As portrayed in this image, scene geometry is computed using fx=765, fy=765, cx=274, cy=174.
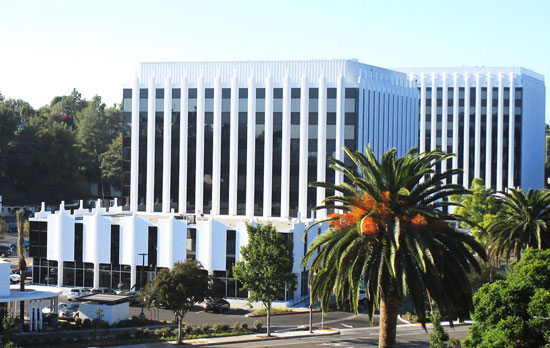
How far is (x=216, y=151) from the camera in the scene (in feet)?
274

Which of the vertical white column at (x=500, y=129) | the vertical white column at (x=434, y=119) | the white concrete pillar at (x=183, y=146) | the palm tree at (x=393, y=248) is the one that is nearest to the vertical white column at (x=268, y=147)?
the white concrete pillar at (x=183, y=146)

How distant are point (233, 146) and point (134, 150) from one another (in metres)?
11.9

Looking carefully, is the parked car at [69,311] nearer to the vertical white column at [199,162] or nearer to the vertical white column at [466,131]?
the vertical white column at [199,162]

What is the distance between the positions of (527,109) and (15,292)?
98158mm

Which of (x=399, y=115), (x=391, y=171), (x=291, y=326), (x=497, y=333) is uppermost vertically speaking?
(x=399, y=115)

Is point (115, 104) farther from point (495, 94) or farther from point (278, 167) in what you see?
point (278, 167)

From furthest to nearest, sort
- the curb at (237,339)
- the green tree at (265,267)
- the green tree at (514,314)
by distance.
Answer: the green tree at (265,267) < the curb at (237,339) < the green tree at (514,314)

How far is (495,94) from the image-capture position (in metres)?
126

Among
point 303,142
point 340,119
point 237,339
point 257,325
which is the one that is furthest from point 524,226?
point 303,142

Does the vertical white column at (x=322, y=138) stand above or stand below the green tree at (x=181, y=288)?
above

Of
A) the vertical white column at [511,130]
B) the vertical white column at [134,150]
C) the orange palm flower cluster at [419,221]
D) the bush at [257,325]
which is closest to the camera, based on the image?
the orange palm flower cluster at [419,221]

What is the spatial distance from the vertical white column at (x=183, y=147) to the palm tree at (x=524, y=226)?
40.5 meters

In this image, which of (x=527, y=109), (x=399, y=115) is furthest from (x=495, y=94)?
(x=399, y=115)

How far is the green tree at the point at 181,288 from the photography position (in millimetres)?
50875
